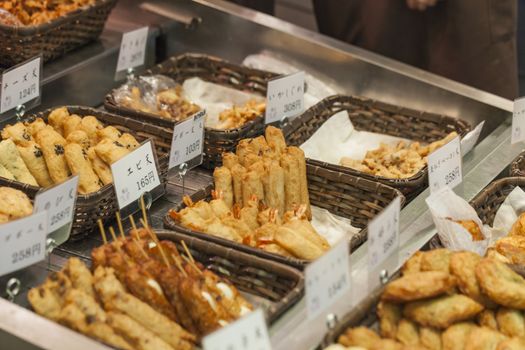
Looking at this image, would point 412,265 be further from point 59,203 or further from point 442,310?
point 59,203

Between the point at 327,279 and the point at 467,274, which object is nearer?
the point at 327,279

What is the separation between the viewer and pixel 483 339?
6.84ft

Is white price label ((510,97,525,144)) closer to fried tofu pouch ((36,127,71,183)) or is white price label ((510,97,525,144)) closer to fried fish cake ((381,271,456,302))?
fried fish cake ((381,271,456,302))

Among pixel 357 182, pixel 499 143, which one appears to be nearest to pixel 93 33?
pixel 357 182

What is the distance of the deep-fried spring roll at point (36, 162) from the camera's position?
2764 millimetres

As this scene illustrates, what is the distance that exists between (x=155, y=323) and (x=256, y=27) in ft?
6.56

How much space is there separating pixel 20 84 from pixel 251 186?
883 millimetres

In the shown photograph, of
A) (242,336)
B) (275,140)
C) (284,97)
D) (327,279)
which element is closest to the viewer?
(242,336)

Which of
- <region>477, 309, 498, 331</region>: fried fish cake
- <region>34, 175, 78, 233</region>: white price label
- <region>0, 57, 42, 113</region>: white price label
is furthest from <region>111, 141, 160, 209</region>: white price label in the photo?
<region>477, 309, 498, 331</region>: fried fish cake

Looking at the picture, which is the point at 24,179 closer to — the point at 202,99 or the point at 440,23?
the point at 202,99

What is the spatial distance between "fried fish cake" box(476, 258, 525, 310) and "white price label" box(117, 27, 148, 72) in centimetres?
178

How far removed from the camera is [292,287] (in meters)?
2.34

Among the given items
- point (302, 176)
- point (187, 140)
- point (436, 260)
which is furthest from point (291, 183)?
point (436, 260)

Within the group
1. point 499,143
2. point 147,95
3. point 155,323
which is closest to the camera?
point 155,323
